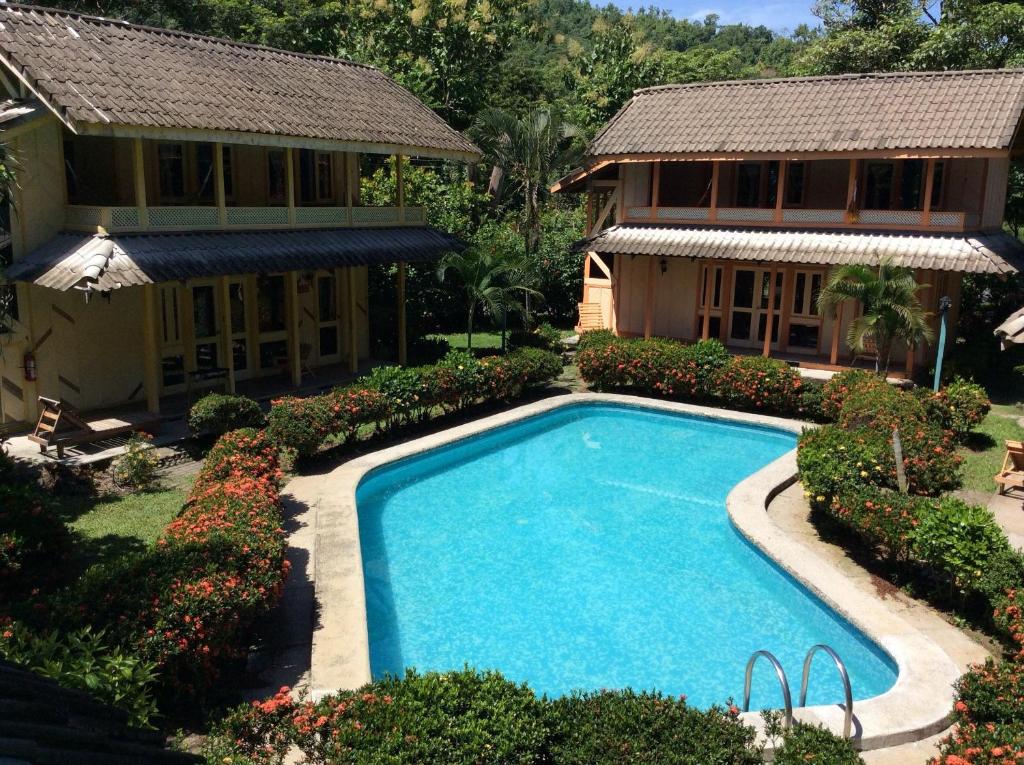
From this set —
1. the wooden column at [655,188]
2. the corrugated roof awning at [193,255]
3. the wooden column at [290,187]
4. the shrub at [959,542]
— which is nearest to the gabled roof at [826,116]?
the wooden column at [655,188]

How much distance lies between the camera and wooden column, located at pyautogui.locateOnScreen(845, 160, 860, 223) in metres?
20.9

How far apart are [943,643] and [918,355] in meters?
13.6

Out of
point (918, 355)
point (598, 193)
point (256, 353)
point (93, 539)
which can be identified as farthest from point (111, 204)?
point (918, 355)

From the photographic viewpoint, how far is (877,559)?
1179cm

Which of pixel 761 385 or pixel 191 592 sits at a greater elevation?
pixel 191 592

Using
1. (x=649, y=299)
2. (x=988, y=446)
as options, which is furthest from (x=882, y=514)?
(x=649, y=299)

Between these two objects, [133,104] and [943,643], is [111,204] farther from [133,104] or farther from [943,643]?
[943,643]

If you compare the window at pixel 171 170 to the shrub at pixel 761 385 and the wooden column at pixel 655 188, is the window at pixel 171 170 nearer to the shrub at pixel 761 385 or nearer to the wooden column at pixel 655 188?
the wooden column at pixel 655 188

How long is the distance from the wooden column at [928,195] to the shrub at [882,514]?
10.9 metres

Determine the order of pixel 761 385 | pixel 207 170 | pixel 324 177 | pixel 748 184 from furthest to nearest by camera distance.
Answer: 1. pixel 748 184
2. pixel 324 177
3. pixel 761 385
4. pixel 207 170

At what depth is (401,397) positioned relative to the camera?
1691cm

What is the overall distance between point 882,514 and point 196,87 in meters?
14.7

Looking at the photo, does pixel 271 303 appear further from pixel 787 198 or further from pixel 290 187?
pixel 787 198

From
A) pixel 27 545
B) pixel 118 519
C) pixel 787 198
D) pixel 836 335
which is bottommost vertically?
pixel 118 519
